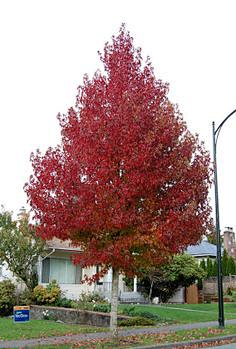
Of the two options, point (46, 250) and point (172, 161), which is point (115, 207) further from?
point (46, 250)

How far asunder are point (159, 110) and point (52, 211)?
408 cm

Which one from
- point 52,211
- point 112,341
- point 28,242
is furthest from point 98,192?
point 28,242

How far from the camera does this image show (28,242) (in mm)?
25766

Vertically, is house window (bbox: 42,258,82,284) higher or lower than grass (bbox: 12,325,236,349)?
higher

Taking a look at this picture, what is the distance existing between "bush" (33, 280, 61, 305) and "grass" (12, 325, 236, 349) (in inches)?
404

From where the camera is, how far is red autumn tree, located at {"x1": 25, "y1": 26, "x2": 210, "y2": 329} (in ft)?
41.9

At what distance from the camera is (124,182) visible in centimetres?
1299

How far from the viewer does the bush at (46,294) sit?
2530 centimetres

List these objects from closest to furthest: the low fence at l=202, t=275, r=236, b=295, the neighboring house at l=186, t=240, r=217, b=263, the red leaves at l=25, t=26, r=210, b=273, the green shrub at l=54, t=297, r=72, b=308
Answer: the red leaves at l=25, t=26, r=210, b=273 → the green shrub at l=54, t=297, r=72, b=308 → the low fence at l=202, t=275, r=236, b=295 → the neighboring house at l=186, t=240, r=217, b=263

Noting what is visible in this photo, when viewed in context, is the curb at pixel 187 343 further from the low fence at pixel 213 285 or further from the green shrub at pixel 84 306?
the low fence at pixel 213 285

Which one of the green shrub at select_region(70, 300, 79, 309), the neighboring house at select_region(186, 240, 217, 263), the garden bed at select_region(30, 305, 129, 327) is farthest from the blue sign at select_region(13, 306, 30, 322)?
the neighboring house at select_region(186, 240, 217, 263)

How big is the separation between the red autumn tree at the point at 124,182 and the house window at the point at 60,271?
15.4 meters

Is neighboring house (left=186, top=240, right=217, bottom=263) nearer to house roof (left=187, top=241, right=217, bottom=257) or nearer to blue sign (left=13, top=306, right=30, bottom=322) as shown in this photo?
house roof (left=187, top=241, right=217, bottom=257)

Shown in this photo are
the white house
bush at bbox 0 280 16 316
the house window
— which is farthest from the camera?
the house window
